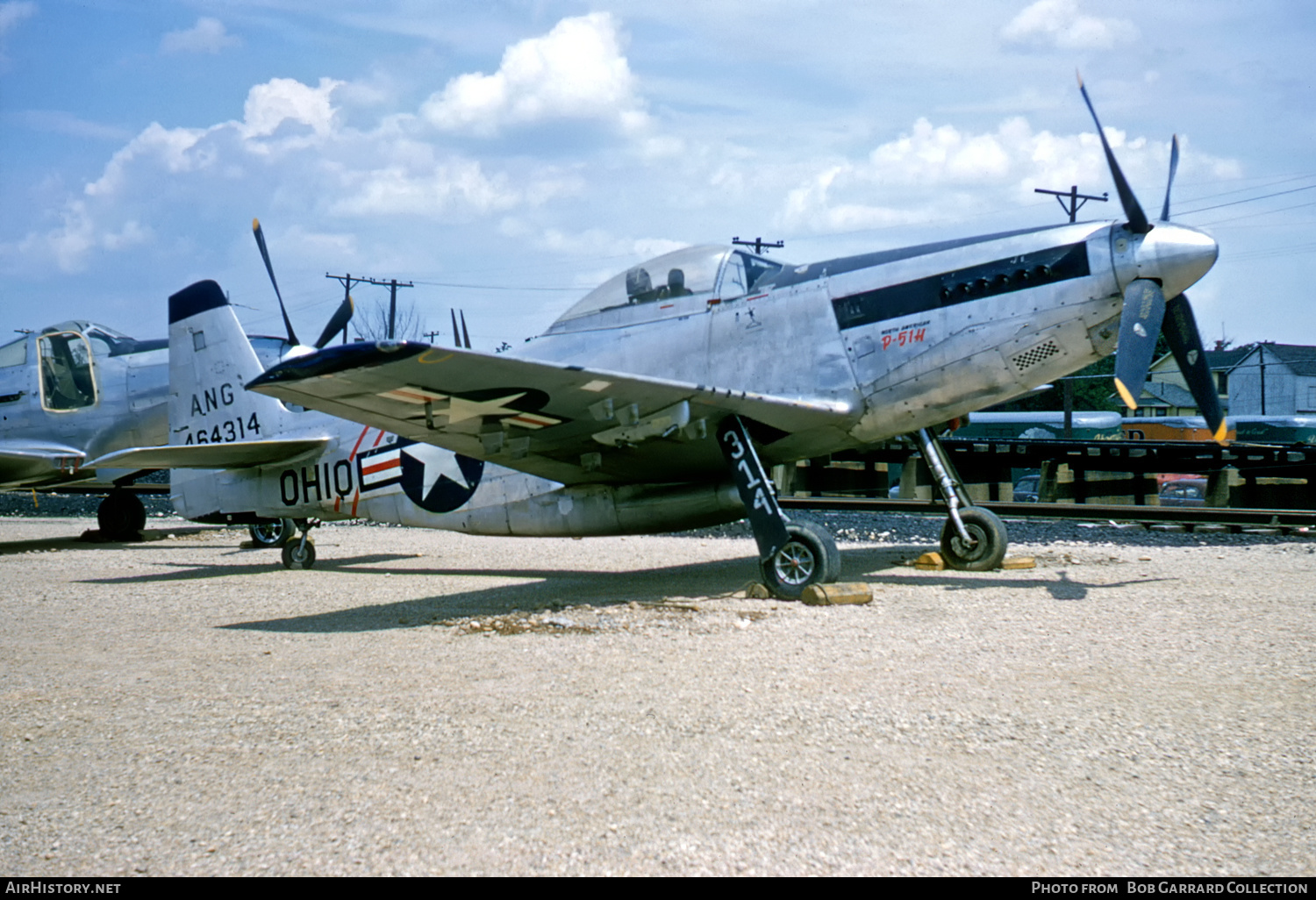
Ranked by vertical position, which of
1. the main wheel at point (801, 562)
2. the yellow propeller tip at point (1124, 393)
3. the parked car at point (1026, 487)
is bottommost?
the parked car at point (1026, 487)

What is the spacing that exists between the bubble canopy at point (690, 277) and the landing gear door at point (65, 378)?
33.7 ft

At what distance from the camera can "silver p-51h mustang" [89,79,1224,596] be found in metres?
6.92

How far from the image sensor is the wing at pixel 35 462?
569 inches

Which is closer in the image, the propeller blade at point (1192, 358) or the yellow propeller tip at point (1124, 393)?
the yellow propeller tip at point (1124, 393)

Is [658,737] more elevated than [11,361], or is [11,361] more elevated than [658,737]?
[11,361]

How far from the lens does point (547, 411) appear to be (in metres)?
7.20

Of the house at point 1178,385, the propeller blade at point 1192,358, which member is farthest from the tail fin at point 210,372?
the house at point 1178,385

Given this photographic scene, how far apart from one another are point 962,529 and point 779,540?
2.57 m

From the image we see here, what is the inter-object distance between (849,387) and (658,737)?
4.75 meters

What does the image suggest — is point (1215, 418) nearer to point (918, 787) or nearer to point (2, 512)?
point (918, 787)

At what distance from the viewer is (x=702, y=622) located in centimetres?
629

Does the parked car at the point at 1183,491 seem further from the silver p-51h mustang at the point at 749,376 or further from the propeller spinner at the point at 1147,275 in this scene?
the propeller spinner at the point at 1147,275

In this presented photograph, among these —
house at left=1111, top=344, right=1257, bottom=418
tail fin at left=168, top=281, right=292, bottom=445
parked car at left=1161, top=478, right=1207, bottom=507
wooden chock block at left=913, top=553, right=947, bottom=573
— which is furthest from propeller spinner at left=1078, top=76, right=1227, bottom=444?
house at left=1111, top=344, right=1257, bottom=418
